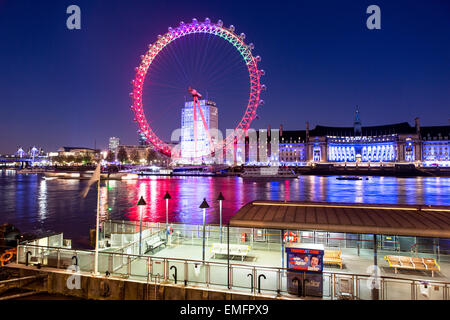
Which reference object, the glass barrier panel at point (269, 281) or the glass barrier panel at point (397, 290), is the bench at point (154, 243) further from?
the glass barrier panel at point (397, 290)

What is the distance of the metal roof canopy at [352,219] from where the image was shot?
920cm

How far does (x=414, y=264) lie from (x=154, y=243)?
1052 cm

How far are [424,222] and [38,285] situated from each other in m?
14.6

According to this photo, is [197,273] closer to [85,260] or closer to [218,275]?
[218,275]

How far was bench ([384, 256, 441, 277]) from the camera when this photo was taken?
10406 millimetres

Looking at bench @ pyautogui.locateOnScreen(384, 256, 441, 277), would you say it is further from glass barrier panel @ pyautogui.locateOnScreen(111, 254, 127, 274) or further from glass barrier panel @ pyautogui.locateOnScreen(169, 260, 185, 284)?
glass barrier panel @ pyautogui.locateOnScreen(111, 254, 127, 274)

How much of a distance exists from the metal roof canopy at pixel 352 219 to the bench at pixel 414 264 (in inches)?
63.3

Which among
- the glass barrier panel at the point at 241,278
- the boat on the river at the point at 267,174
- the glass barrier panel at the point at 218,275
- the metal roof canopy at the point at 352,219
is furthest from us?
the boat on the river at the point at 267,174

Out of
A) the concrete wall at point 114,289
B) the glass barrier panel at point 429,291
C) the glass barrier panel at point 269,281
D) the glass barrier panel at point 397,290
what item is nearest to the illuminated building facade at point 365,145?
the concrete wall at point 114,289

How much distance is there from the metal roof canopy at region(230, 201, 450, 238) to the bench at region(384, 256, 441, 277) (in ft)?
5.27

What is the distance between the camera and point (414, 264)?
34.6ft

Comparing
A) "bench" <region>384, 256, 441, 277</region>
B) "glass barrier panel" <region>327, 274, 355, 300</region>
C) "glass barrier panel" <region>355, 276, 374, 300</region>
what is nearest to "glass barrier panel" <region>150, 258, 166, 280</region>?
"glass barrier panel" <region>327, 274, 355, 300</region>

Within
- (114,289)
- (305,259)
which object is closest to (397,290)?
(305,259)
